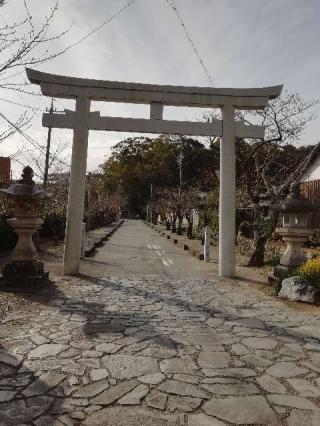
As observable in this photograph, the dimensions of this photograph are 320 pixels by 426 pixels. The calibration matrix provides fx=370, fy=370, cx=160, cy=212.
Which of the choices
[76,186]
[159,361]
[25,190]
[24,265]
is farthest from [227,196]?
[159,361]

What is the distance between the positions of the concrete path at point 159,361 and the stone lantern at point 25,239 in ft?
2.81

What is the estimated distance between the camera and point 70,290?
821 cm

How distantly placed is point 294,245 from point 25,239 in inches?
258

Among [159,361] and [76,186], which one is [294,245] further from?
[159,361]

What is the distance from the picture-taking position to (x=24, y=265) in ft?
27.2

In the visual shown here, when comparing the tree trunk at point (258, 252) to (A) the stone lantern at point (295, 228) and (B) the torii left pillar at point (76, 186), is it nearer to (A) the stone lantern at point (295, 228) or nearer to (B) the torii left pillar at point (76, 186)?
(A) the stone lantern at point (295, 228)

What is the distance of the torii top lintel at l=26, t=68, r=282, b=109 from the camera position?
9.95 m

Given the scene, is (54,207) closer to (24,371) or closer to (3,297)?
(3,297)

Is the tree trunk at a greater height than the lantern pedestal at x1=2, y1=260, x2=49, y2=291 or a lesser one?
greater

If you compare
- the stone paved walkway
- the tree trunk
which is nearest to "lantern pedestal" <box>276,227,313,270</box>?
the stone paved walkway

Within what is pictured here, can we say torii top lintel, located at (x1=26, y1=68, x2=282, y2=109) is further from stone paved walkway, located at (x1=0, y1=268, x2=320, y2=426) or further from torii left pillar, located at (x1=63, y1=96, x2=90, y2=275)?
stone paved walkway, located at (x1=0, y1=268, x2=320, y2=426)

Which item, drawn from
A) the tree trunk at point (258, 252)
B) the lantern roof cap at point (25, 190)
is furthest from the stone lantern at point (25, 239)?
the tree trunk at point (258, 252)

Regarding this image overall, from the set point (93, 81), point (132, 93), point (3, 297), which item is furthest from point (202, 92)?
point (3, 297)

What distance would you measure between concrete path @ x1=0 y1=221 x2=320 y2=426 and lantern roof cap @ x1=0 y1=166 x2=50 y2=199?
2307mm
